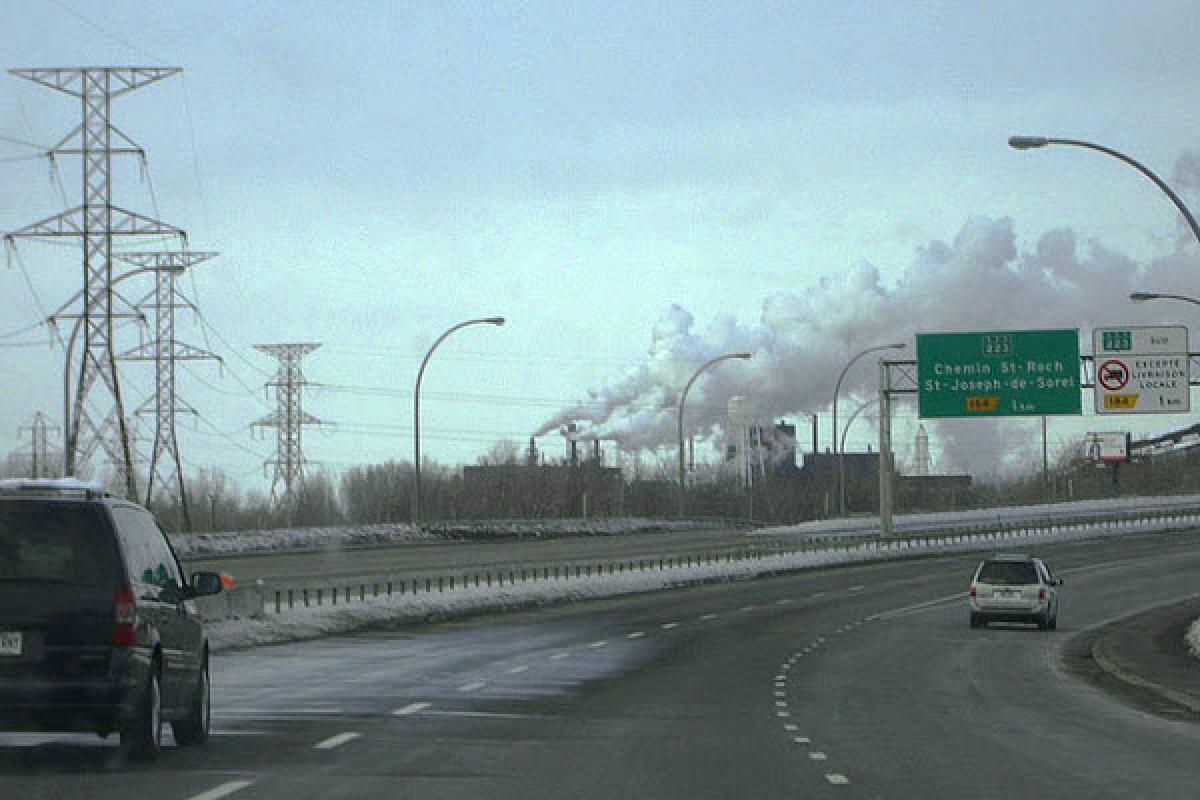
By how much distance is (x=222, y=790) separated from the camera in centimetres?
1172

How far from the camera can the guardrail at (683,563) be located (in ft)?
143

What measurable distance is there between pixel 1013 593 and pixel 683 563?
3131 cm

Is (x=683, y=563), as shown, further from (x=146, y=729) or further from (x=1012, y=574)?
(x=146, y=729)

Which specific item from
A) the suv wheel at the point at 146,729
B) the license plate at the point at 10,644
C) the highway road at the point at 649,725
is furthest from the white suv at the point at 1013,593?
the license plate at the point at 10,644

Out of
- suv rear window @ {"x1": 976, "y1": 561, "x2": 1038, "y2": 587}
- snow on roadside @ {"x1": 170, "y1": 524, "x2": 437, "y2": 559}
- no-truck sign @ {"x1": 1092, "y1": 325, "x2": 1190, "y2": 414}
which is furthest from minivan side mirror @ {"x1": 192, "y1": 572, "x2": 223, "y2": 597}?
snow on roadside @ {"x1": 170, "y1": 524, "x2": 437, "y2": 559}

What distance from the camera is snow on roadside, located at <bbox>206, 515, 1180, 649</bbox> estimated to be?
3691 centimetres

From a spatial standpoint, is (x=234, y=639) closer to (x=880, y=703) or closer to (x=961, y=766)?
(x=880, y=703)

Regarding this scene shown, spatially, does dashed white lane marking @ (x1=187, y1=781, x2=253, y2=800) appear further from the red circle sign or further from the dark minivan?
the red circle sign

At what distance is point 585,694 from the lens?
74.0ft

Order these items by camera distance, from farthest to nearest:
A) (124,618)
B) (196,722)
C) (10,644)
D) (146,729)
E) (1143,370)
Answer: (1143,370)
(196,722)
(146,729)
(124,618)
(10,644)

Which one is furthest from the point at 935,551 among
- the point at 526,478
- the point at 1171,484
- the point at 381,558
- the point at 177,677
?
the point at 1171,484

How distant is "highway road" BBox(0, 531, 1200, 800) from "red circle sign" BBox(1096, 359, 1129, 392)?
61.3ft

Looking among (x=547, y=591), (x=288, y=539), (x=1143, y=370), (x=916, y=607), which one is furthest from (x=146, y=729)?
(x=288, y=539)

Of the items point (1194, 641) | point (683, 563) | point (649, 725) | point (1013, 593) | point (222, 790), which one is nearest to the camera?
point (222, 790)
